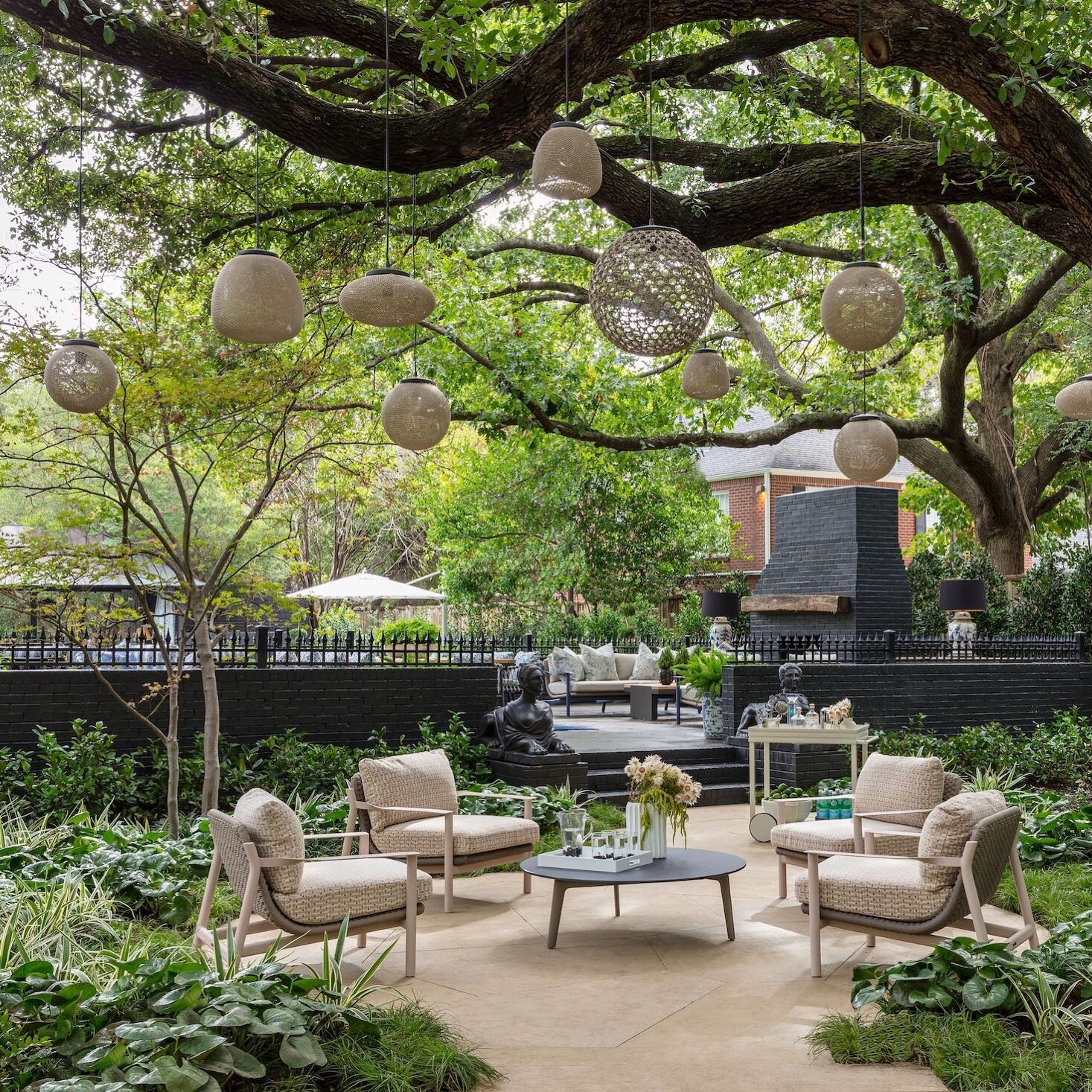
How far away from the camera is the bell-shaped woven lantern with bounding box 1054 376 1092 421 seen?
5914 millimetres

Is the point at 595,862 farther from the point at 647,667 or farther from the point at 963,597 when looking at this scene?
the point at 647,667

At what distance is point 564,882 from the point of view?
18.3ft


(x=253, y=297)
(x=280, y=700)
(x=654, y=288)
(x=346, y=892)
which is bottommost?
(x=346, y=892)

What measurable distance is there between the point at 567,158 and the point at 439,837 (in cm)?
389

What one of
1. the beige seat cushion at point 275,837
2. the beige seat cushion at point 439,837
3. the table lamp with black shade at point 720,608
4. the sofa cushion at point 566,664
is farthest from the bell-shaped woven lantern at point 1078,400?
the sofa cushion at point 566,664

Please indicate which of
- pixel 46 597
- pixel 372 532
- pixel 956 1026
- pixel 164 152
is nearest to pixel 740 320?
pixel 164 152

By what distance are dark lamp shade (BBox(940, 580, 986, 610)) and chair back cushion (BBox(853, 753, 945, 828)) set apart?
6528mm

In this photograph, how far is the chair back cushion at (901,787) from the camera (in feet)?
20.6

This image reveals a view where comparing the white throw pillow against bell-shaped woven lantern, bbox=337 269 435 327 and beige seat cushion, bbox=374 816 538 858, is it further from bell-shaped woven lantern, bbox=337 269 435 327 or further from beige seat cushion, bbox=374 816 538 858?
bell-shaped woven lantern, bbox=337 269 435 327

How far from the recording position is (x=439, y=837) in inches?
253

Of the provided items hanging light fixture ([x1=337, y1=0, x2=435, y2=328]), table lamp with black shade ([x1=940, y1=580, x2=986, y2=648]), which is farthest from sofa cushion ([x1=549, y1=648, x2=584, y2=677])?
hanging light fixture ([x1=337, y1=0, x2=435, y2=328])

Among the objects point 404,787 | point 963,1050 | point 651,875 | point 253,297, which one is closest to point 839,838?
point 651,875

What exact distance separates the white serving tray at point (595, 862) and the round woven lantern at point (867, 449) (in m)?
2.35

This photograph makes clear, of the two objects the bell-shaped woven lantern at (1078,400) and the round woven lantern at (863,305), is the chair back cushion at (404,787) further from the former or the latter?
the bell-shaped woven lantern at (1078,400)
